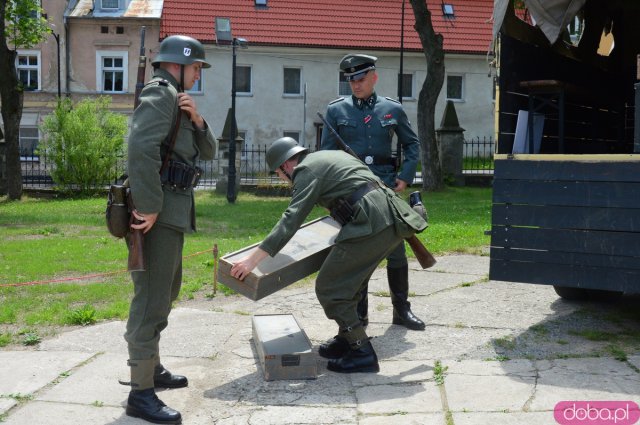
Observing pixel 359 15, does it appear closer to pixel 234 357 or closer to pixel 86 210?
pixel 86 210

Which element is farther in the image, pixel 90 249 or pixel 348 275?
pixel 90 249

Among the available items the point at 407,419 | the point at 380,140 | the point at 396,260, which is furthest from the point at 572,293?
the point at 407,419

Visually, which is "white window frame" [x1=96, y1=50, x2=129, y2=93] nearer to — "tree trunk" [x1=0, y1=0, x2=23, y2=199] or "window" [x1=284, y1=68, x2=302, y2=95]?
"window" [x1=284, y1=68, x2=302, y2=95]

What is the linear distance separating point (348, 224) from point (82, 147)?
20.5 meters

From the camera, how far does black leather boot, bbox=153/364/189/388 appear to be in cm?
545

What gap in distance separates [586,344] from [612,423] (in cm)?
176

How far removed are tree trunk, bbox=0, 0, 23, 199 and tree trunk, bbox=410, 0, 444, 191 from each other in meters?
10.9

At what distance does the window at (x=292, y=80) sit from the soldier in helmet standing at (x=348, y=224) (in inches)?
1360

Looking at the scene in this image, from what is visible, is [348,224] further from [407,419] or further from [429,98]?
[429,98]

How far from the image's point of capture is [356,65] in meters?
6.70

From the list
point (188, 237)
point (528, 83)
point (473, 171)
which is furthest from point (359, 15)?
point (528, 83)

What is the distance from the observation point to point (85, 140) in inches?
985

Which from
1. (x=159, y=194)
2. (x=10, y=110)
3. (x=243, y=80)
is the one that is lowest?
(x=159, y=194)


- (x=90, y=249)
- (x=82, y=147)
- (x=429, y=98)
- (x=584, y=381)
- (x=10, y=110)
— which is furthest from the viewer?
(x=82, y=147)
